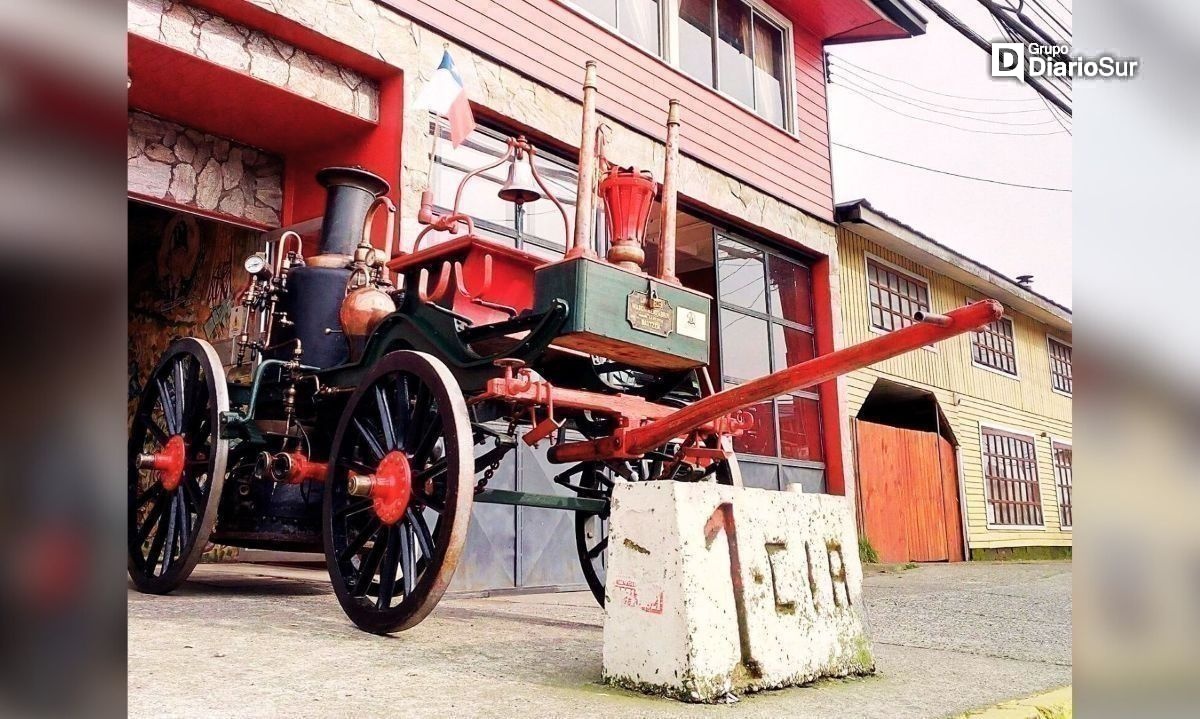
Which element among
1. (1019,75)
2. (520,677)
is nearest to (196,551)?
(520,677)

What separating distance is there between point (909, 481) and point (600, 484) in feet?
28.1

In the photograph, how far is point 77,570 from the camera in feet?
1.68

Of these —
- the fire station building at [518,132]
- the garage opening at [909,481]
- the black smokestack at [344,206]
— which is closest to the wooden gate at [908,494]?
the garage opening at [909,481]

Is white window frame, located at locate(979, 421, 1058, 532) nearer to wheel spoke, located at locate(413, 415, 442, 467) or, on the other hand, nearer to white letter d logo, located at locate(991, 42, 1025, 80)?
wheel spoke, located at locate(413, 415, 442, 467)

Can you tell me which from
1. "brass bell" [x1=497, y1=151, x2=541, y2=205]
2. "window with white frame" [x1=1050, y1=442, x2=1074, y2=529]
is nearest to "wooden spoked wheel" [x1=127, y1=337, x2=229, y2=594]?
"brass bell" [x1=497, y1=151, x2=541, y2=205]

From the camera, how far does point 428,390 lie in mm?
3373

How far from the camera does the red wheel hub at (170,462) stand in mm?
4402

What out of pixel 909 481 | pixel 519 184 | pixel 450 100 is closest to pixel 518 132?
pixel 450 100

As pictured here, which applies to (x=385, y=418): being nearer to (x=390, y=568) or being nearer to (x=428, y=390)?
(x=428, y=390)

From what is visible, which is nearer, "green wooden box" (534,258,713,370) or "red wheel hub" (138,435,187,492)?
"green wooden box" (534,258,713,370)

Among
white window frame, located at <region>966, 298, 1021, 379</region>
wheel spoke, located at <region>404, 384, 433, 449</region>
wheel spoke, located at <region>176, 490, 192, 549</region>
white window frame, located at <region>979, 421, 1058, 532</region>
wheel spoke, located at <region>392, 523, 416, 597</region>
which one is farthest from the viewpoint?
white window frame, located at <region>966, 298, 1021, 379</region>

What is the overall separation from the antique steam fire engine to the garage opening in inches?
281

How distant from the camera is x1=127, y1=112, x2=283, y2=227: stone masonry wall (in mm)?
6480

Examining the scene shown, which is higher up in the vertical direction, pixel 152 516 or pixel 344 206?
pixel 344 206
